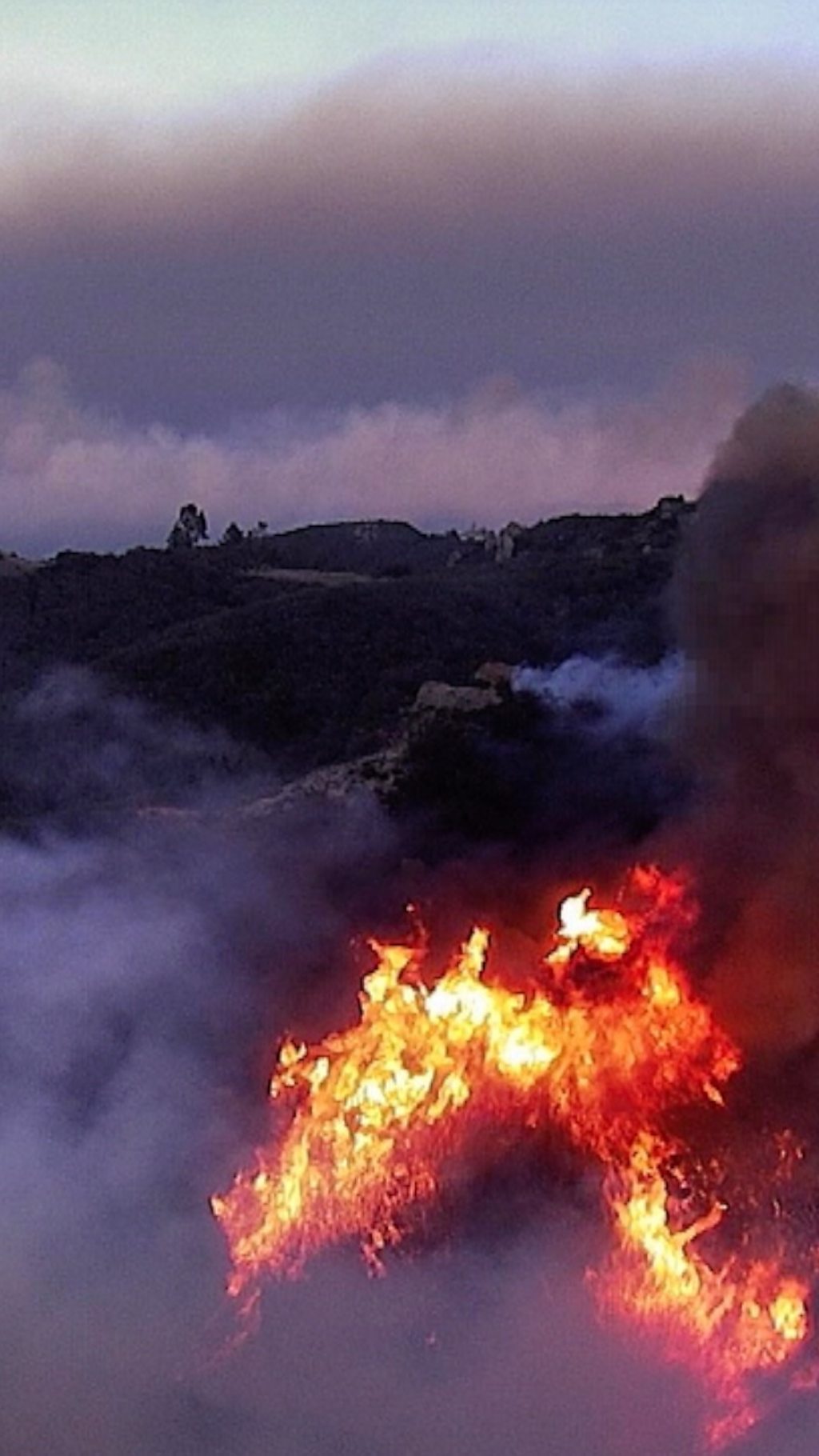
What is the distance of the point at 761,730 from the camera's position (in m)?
25.4

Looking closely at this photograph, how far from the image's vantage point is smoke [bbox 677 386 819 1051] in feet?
81.9

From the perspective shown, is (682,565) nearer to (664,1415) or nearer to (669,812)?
(669,812)

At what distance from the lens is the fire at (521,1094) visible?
2566 centimetres

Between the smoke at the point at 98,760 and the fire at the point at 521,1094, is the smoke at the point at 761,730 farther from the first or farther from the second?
the smoke at the point at 98,760

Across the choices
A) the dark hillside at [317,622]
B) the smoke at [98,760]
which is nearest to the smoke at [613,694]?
the smoke at [98,760]

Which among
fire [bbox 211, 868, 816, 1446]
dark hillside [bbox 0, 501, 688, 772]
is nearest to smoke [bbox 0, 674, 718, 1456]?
→ fire [bbox 211, 868, 816, 1446]

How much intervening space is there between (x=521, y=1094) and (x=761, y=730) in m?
5.71

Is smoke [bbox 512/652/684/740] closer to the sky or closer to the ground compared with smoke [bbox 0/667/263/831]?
closer to the sky

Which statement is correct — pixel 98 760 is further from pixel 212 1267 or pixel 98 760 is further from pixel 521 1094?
pixel 521 1094

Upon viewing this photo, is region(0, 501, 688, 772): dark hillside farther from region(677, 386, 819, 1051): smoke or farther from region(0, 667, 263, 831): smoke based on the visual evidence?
region(677, 386, 819, 1051): smoke

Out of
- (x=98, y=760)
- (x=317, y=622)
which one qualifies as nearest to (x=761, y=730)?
(x=98, y=760)

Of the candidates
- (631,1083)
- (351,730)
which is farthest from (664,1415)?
(351,730)

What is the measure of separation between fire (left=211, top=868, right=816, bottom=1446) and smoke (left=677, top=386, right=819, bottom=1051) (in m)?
0.70

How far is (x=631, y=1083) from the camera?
26.0 metres
